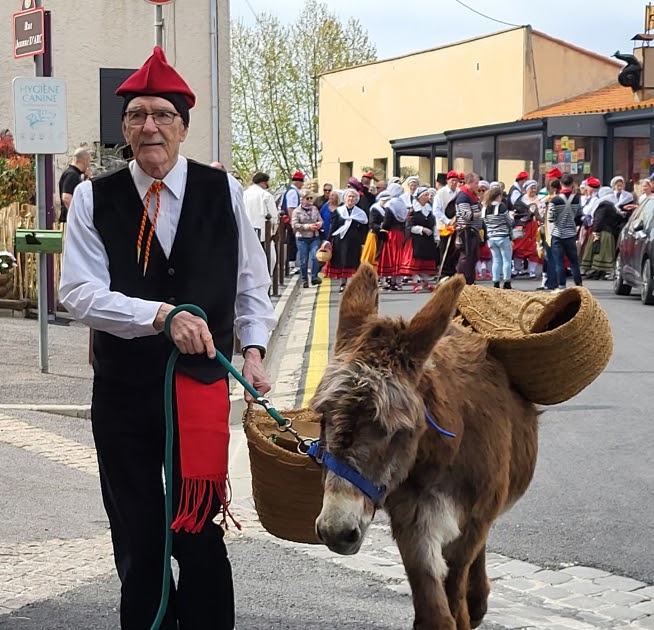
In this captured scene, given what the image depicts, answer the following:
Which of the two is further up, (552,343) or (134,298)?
(134,298)

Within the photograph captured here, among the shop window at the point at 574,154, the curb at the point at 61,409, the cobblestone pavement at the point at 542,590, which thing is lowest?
the cobblestone pavement at the point at 542,590

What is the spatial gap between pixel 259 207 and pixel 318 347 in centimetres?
492

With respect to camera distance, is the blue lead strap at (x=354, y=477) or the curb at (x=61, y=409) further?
the curb at (x=61, y=409)

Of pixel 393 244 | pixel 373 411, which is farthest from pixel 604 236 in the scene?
pixel 373 411

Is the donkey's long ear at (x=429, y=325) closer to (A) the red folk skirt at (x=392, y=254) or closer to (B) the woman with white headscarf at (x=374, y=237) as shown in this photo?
(B) the woman with white headscarf at (x=374, y=237)

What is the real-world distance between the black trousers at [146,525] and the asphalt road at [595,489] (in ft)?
4.94

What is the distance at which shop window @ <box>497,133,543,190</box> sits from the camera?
32969mm

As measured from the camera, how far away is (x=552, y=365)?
4.51m

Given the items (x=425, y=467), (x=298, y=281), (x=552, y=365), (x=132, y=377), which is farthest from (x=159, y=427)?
(x=298, y=281)

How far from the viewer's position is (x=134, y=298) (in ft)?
12.7

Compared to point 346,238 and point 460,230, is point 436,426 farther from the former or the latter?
point 346,238

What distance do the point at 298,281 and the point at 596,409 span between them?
48.6 feet

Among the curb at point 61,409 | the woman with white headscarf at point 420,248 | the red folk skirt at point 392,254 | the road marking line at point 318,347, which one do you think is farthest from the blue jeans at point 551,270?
the curb at point 61,409

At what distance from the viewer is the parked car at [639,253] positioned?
18.9m
